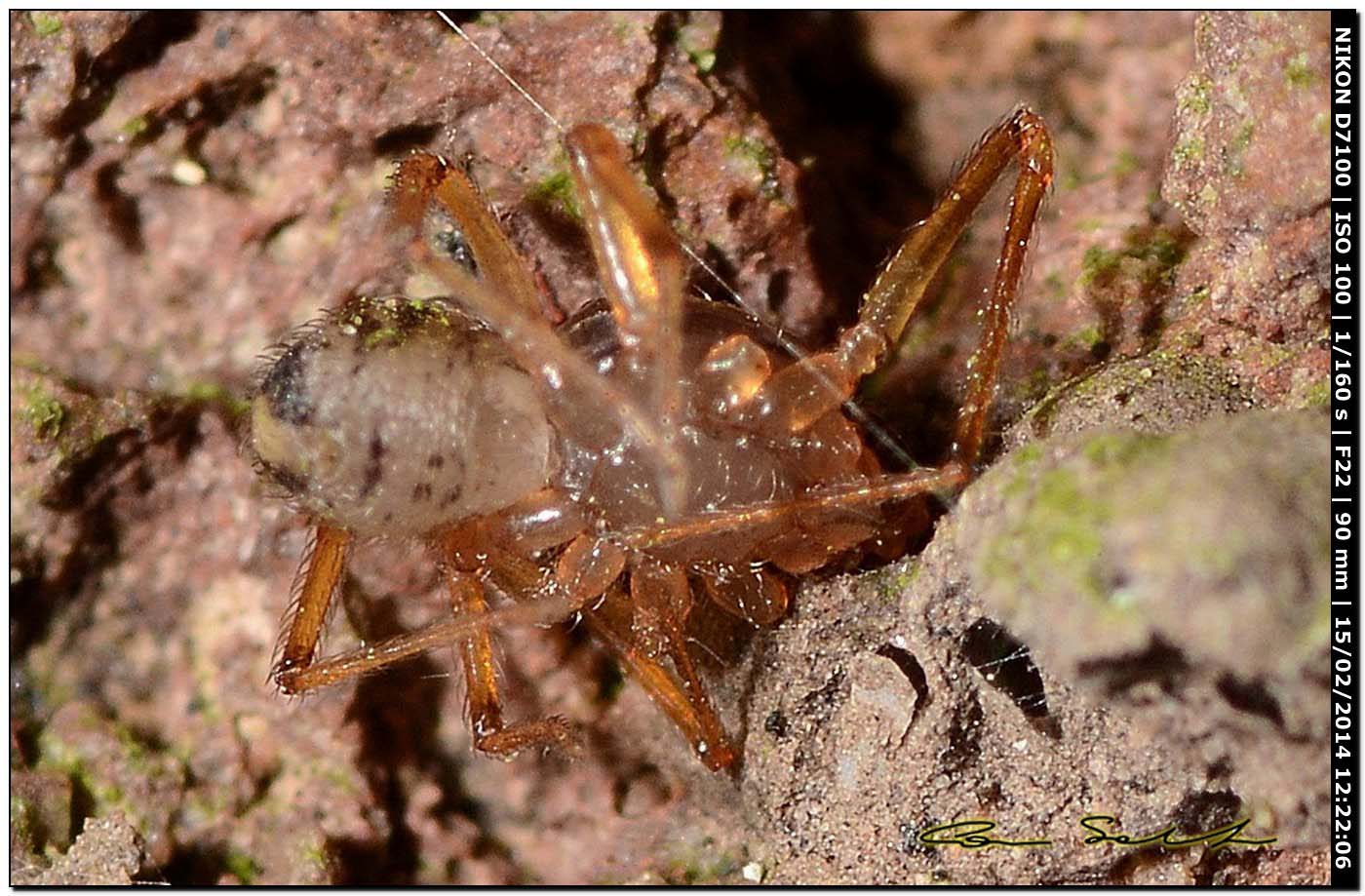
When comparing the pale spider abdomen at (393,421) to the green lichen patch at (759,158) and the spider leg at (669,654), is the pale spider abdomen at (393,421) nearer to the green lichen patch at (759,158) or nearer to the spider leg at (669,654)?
the spider leg at (669,654)

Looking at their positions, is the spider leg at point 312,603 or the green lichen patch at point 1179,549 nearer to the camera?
the green lichen patch at point 1179,549

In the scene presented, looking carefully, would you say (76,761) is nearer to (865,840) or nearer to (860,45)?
(865,840)

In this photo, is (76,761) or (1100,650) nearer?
(1100,650)

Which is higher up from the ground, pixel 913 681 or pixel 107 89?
pixel 107 89

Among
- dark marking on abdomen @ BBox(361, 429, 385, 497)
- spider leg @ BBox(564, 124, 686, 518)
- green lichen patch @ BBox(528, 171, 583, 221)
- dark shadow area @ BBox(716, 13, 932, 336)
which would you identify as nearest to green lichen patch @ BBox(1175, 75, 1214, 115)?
dark shadow area @ BBox(716, 13, 932, 336)

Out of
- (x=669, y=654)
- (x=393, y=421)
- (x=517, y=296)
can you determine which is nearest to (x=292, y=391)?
(x=393, y=421)

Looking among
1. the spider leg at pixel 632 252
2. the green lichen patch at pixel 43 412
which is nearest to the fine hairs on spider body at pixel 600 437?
the spider leg at pixel 632 252

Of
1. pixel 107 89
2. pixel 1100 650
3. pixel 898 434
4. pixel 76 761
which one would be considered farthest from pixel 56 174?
pixel 1100 650
